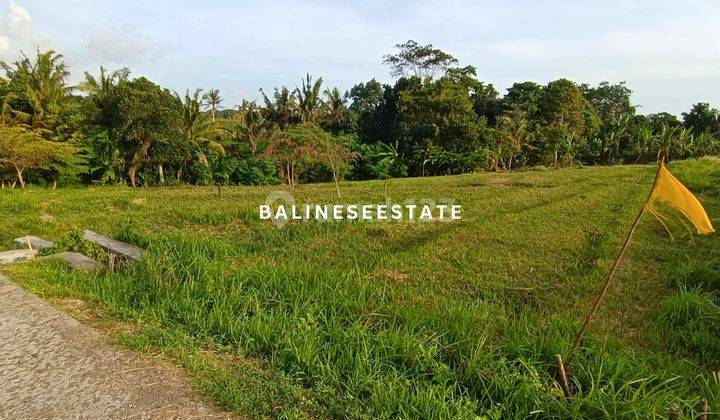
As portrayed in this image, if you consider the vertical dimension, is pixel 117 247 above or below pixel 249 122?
below

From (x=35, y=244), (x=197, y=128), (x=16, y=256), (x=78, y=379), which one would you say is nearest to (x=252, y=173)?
(x=197, y=128)

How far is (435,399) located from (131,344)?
75.9 inches

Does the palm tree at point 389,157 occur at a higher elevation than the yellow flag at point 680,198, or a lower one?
higher

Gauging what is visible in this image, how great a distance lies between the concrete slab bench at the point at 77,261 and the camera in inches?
172

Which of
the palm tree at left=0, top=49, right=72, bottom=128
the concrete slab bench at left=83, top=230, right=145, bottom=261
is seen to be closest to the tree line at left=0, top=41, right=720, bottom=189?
the palm tree at left=0, top=49, right=72, bottom=128

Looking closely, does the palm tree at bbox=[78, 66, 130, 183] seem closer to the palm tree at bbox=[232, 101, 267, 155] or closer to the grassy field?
the palm tree at bbox=[232, 101, 267, 155]

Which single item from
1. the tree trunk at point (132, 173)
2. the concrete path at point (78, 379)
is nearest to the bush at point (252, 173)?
the tree trunk at point (132, 173)

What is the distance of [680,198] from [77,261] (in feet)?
17.3

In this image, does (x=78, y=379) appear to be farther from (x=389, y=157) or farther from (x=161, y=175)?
(x=389, y=157)

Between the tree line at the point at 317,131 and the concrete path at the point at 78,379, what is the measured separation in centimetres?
852

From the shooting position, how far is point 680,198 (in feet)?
6.22

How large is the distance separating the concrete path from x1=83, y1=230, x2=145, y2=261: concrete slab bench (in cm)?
134

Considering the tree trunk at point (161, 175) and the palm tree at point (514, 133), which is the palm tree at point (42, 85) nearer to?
the tree trunk at point (161, 175)

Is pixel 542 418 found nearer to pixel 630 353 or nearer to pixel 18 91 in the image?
pixel 630 353
